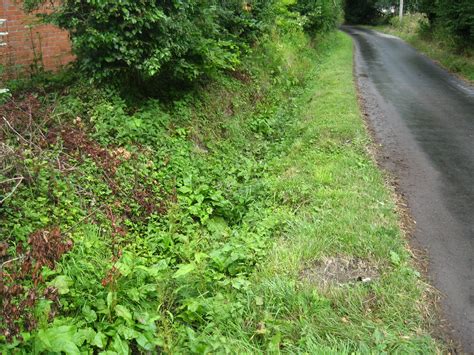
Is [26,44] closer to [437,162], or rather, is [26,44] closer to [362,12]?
[437,162]

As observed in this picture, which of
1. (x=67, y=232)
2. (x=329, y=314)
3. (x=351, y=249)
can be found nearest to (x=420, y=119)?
(x=351, y=249)

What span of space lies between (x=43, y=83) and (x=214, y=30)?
3163mm

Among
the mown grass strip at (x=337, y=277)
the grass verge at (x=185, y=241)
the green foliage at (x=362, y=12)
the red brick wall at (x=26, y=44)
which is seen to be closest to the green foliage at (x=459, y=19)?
the grass verge at (x=185, y=241)

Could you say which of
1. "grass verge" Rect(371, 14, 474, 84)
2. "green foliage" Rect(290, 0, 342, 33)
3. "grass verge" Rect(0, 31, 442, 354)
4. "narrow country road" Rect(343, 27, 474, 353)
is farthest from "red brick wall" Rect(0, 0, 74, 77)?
"grass verge" Rect(371, 14, 474, 84)

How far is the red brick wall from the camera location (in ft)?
22.2

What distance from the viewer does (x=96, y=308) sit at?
3508 mm

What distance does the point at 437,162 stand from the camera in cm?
711

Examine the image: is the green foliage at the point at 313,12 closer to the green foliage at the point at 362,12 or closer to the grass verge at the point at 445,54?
the grass verge at the point at 445,54

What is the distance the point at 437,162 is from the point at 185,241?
4626mm

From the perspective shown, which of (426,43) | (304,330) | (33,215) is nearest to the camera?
(304,330)

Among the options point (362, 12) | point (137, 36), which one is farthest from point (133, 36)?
point (362, 12)

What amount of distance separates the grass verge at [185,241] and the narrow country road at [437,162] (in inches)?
14.8

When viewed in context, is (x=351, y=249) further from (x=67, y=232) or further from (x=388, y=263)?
(x=67, y=232)

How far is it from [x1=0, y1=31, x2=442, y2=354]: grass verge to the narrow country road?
37cm
